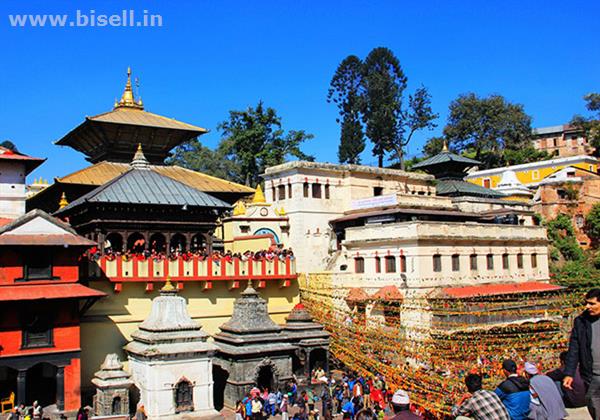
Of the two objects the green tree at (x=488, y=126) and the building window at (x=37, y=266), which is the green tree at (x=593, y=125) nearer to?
the green tree at (x=488, y=126)

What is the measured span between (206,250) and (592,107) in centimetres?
5595

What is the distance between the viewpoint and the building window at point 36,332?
2250cm

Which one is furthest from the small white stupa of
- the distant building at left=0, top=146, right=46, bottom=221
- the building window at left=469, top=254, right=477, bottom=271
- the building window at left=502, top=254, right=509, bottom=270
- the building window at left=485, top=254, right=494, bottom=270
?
the distant building at left=0, top=146, right=46, bottom=221

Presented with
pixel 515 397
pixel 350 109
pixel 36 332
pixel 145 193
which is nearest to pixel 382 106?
pixel 350 109

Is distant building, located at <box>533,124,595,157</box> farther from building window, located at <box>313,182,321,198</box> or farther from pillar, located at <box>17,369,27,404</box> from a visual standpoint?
pillar, located at <box>17,369,27,404</box>

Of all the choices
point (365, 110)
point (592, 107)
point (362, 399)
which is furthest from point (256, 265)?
point (592, 107)

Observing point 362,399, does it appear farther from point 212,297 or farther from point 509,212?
point 509,212

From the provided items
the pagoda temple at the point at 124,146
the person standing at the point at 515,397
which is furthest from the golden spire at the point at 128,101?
the person standing at the point at 515,397

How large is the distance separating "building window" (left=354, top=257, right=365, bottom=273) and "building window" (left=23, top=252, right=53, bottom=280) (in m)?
16.9

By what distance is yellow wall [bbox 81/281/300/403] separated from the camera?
25.8m

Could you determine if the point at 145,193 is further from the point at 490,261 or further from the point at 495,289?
the point at 490,261

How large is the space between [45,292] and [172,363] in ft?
16.6

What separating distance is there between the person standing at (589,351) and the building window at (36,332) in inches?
763

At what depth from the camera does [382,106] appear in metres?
58.8
